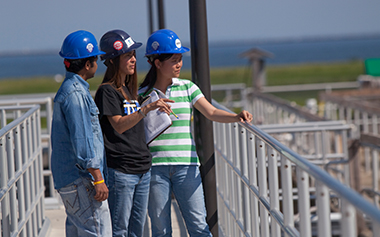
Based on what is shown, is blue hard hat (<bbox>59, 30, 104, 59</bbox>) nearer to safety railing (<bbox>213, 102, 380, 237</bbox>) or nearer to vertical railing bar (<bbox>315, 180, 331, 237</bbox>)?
safety railing (<bbox>213, 102, 380, 237</bbox>)

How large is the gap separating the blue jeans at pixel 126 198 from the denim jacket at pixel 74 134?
22 centimetres

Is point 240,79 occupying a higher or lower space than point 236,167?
lower

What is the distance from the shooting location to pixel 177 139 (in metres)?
3.06

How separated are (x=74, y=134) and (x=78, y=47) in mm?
470

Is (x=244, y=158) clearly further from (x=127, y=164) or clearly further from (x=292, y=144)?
(x=292, y=144)

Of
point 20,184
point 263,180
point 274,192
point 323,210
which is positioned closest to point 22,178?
point 20,184

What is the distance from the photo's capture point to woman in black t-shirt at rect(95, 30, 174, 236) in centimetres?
281

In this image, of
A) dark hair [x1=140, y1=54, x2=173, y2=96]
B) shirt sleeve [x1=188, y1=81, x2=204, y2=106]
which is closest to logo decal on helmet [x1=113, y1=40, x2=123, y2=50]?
dark hair [x1=140, y1=54, x2=173, y2=96]

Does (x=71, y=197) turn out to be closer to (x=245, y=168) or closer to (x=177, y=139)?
(x=177, y=139)

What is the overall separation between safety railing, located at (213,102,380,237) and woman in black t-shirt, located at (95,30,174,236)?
624 millimetres

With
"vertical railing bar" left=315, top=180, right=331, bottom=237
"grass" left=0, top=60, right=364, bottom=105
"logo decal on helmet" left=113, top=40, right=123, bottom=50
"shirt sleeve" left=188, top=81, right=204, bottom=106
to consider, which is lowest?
"grass" left=0, top=60, right=364, bottom=105

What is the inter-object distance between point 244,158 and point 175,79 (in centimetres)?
67

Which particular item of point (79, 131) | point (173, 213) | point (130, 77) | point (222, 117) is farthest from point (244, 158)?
point (173, 213)

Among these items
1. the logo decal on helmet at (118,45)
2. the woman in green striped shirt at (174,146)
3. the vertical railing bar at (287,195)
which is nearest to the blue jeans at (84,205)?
the woman in green striped shirt at (174,146)
